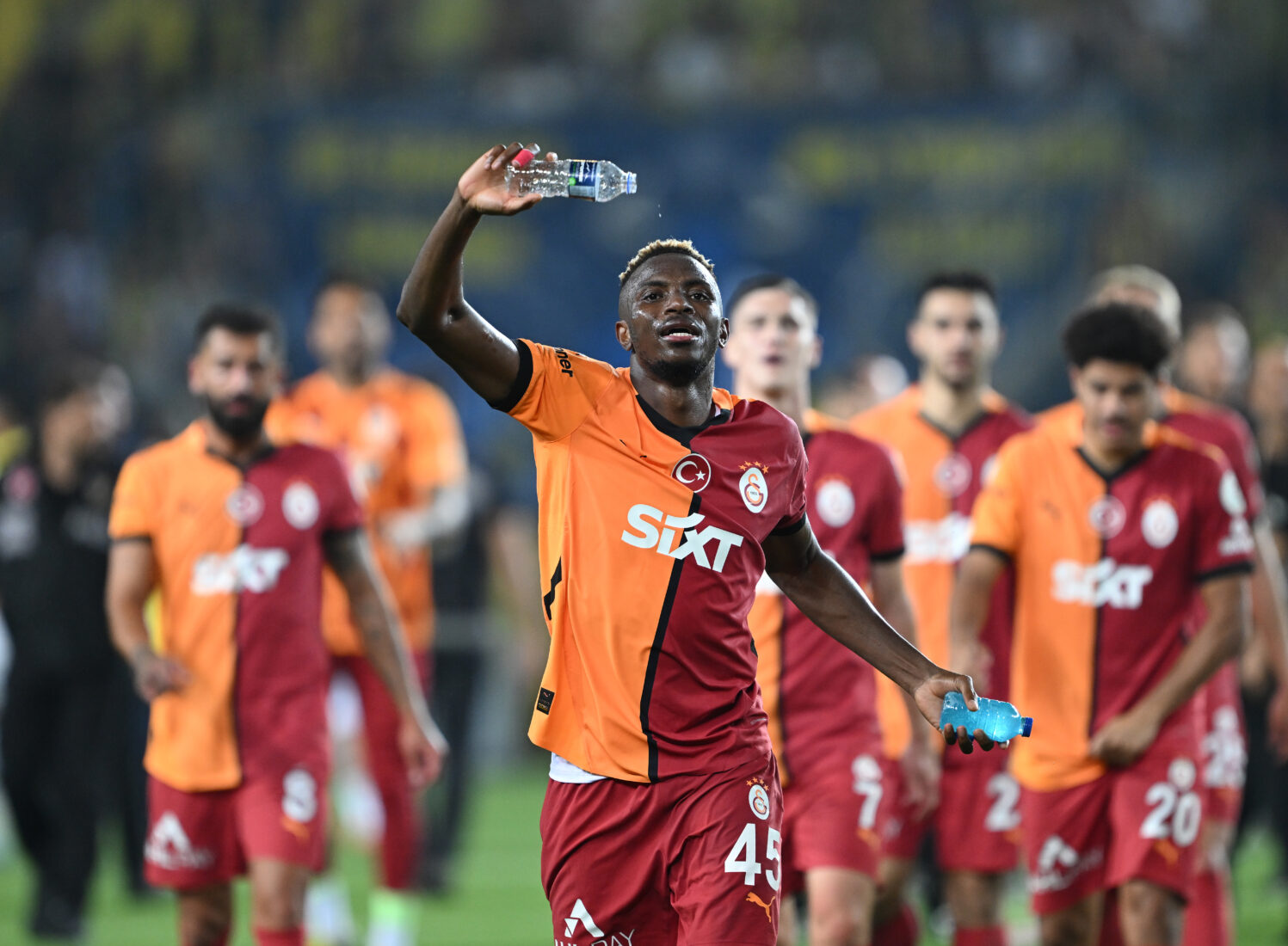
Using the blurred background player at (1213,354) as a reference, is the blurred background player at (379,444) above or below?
below

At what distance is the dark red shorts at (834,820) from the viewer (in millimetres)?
5383

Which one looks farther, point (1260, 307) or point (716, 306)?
point (1260, 307)

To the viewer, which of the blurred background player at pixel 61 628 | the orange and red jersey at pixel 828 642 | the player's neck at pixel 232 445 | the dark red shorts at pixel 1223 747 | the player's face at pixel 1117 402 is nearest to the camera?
the orange and red jersey at pixel 828 642

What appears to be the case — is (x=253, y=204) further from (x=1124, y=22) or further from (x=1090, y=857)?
(x=1090, y=857)

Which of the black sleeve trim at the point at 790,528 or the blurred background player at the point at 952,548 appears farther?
the blurred background player at the point at 952,548

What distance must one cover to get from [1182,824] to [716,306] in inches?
97.1

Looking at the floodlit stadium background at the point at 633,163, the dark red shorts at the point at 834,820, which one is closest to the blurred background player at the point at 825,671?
the dark red shorts at the point at 834,820

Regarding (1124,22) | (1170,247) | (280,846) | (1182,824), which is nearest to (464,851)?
(280,846)

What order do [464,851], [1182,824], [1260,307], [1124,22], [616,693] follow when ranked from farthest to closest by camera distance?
[1124,22] → [1260,307] → [464,851] → [1182,824] → [616,693]

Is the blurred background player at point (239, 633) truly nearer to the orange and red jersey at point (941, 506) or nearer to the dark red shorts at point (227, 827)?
the dark red shorts at point (227, 827)

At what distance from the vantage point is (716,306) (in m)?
4.14

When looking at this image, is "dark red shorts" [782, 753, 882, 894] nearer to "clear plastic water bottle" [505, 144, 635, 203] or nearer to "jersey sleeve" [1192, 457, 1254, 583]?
"jersey sleeve" [1192, 457, 1254, 583]

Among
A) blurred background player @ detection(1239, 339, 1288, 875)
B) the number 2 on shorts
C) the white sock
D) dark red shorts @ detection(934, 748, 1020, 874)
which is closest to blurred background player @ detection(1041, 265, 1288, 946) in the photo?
dark red shorts @ detection(934, 748, 1020, 874)

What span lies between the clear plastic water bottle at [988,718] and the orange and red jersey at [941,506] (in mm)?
2743
